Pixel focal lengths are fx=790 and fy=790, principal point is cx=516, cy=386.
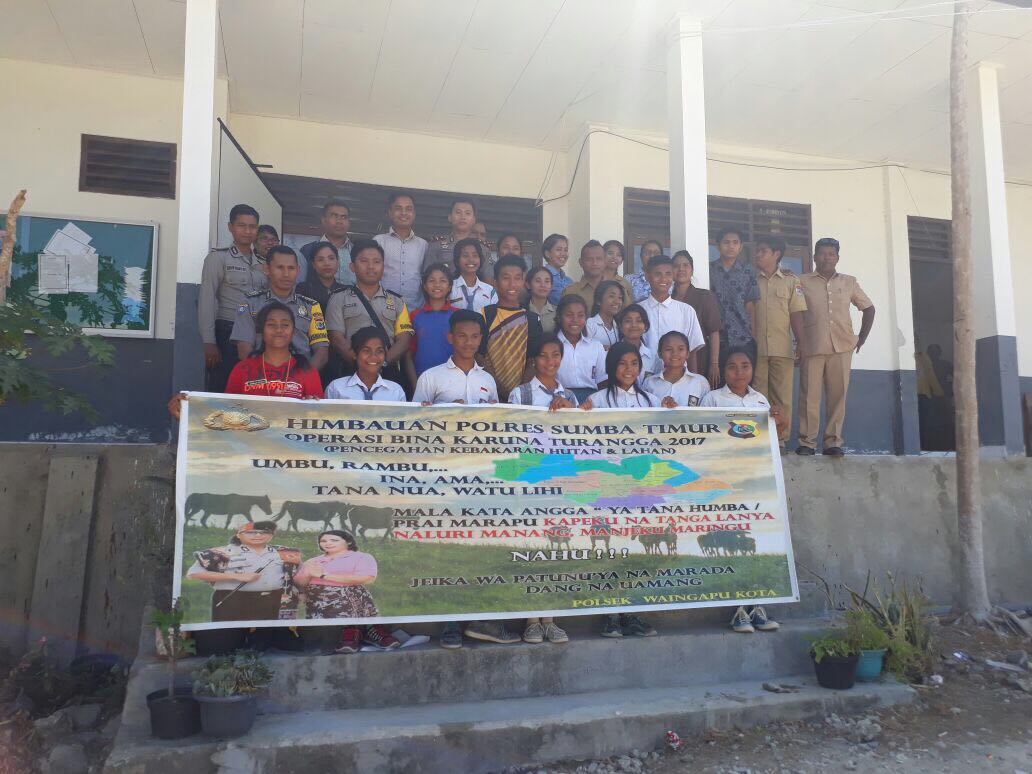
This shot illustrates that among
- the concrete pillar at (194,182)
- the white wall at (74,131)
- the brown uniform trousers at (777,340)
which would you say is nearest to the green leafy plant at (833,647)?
the brown uniform trousers at (777,340)

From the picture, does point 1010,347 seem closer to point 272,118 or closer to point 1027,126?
point 1027,126

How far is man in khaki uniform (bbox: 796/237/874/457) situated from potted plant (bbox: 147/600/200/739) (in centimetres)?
426

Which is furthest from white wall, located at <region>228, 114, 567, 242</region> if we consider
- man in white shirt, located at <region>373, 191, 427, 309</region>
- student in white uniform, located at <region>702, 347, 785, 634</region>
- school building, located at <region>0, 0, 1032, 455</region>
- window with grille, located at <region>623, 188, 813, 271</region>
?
student in white uniform, located at <region>702, 347, 785, 634</region>

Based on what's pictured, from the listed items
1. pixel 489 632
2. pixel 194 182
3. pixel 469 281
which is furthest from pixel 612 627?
pixel 194 182

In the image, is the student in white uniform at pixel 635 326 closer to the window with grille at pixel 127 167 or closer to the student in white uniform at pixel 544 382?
the student in white uniform at pixel 544 382

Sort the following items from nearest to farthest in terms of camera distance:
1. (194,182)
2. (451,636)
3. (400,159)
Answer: (451,636) < (194,182) < (400,159)

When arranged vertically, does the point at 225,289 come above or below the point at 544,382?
above

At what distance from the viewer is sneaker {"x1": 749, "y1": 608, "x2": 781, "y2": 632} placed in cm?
441

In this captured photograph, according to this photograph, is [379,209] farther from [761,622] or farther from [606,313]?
[761,622]

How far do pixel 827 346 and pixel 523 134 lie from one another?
4.11m

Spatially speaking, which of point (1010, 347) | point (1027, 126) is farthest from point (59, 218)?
point (1027, 126)

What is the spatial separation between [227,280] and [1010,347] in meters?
6.78

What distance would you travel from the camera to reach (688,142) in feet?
21.1

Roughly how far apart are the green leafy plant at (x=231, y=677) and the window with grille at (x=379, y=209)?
534 cm
